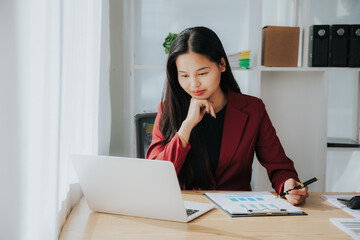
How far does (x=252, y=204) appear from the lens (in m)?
1.20

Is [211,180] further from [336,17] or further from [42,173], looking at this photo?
[336,17]

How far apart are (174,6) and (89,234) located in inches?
92.7

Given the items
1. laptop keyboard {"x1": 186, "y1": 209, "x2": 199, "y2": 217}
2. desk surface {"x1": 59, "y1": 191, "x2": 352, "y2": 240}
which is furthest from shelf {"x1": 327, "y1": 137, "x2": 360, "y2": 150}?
laptop keyboard {"x1": 186, "y1": 209, "x2": 199, "y2": 217}

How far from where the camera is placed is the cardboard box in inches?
99.1

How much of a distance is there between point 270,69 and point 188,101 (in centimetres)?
100

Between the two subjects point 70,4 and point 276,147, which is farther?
point 276,147

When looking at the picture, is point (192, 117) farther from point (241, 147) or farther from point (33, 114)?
point (33, 114)

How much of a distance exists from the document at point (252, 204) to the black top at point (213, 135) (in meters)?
0.37

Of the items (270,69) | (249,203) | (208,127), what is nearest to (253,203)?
(249,203)

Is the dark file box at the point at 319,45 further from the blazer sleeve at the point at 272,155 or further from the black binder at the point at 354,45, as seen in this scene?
the blazer sleeve at the point at 272,155

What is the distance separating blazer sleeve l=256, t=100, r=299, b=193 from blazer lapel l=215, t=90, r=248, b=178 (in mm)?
107

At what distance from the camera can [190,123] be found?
1.56 m

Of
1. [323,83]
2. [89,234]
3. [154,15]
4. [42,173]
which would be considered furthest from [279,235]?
[154,15]

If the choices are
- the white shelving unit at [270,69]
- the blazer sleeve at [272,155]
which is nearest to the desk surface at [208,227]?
the blazer sleeve at [272,155]
